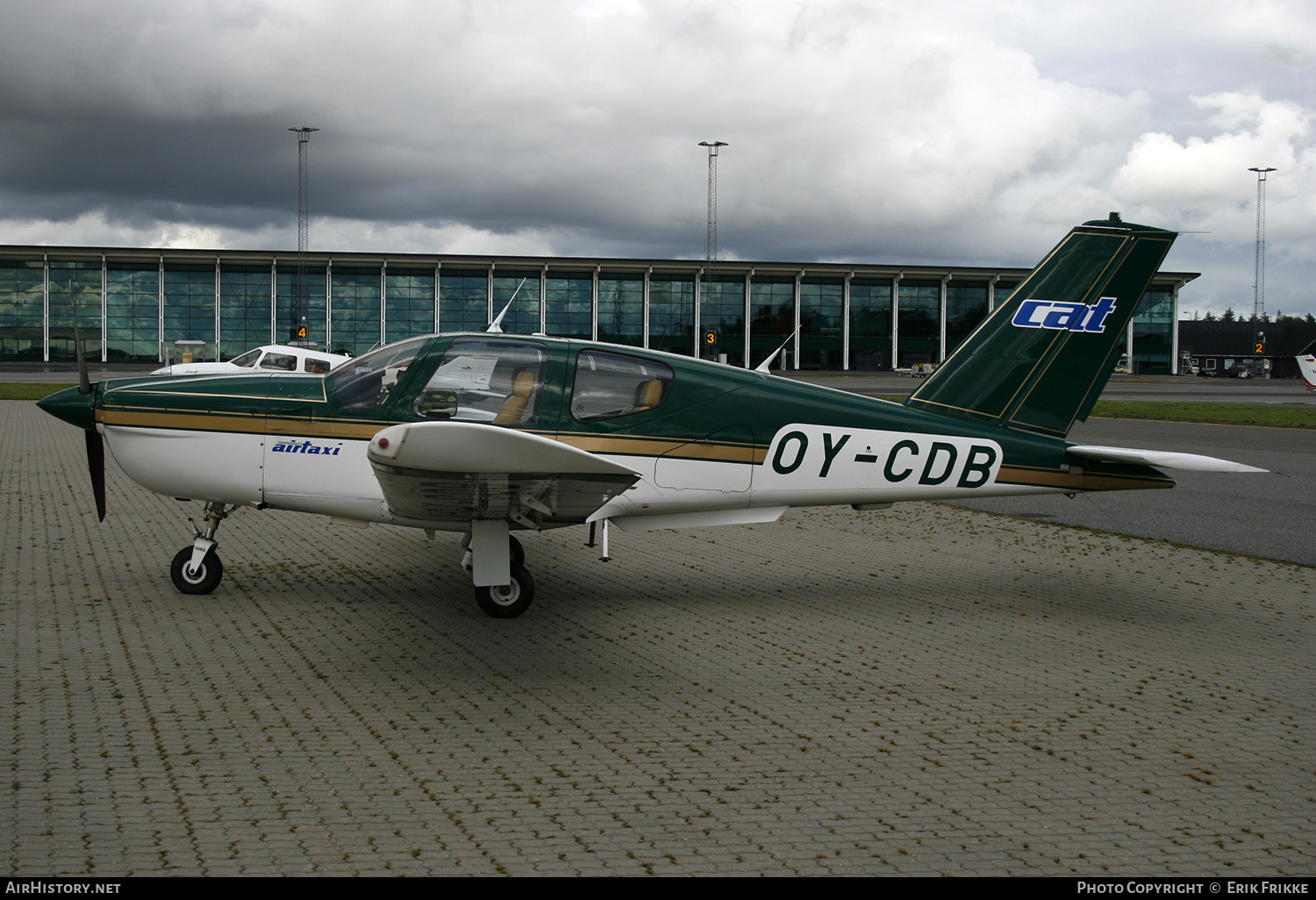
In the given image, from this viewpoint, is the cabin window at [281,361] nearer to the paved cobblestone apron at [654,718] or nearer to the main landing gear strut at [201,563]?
the paved cobblestone apron at [654,718]

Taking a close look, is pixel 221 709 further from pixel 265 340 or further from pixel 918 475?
pixel 265 340

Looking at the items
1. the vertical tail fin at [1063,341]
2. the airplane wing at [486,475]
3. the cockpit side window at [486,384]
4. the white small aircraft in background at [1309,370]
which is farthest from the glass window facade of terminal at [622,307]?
the airplane wing at [486,475]

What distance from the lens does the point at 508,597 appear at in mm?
6570

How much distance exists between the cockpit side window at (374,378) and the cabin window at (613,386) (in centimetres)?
117

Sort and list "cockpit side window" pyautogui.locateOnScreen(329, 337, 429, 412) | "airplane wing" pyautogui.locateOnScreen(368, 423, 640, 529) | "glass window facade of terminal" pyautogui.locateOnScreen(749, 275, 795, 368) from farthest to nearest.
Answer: "glass window facade of terminal" pyautogui.locateOnScreen(749, 275, 795, 368) < "cockpit side window" pyautogui.locateOnScreen(329, 337, 429, 412) < "airplane wing" pyautogui.locateOnScreen(368, 423, 640, 529)

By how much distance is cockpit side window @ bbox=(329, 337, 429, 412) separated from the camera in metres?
6.55

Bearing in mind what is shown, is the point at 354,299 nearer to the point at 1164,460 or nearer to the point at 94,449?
the point at 94,449

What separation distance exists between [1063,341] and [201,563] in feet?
23.0

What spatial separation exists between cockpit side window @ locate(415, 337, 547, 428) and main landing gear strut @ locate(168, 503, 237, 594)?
189cm

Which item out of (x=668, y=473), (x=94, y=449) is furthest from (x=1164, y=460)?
(x=94, y=449)

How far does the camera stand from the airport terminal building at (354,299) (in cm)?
5825

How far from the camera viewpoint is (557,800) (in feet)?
12.5

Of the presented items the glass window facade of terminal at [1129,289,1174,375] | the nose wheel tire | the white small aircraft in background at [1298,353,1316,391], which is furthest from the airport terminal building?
the nose wheel tire

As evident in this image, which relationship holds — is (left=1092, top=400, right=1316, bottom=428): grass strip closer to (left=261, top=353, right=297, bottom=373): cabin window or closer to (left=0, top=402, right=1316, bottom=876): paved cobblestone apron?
(left=0, top=402, right=1316, bottom=876): paved cobblestone apron
